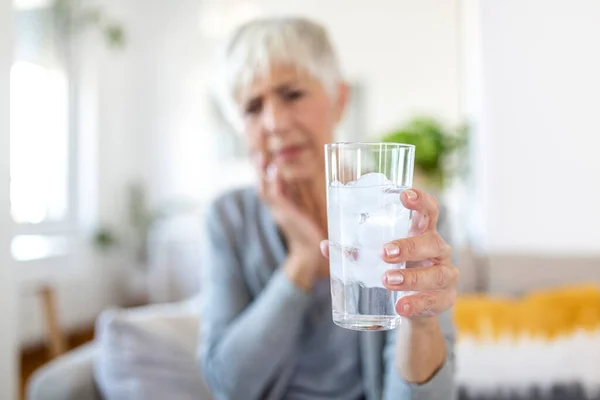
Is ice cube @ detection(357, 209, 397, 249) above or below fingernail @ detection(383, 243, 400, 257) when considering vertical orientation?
above

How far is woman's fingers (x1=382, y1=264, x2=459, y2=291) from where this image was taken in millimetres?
489

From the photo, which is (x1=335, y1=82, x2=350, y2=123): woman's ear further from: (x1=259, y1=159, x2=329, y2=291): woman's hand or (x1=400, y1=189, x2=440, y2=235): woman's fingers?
(x1=400, y1=189, x2=440, y2=235): woman's fingers

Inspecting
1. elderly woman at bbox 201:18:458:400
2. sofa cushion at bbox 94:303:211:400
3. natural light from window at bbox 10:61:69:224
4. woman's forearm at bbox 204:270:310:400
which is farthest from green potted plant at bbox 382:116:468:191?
natural light from window at bbox 10:61:69:224

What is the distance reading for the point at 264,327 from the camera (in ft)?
2.87

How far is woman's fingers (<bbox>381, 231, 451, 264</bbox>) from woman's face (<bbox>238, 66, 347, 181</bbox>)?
0.41 metres

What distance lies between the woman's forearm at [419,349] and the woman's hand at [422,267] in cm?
9

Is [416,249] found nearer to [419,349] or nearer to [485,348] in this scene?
[419,349]

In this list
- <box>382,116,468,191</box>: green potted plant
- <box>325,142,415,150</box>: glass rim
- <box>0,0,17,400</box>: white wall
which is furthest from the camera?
<box>382,116,468,191</box>: green potted plant

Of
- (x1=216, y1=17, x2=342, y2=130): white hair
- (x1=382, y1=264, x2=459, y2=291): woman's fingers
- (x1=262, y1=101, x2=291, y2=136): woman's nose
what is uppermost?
(x1=216, y1=17, x2=342, y2=130): white hair

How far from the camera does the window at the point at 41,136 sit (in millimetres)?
4227

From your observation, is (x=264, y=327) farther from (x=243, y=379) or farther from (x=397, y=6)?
(x=397, y=6)

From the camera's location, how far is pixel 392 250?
48 cm

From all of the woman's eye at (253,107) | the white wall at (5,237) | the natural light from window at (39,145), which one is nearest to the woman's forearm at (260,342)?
the woman's eye at (253,107)

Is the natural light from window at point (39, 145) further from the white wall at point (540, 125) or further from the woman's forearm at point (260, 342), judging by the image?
the woman's forearm at point (260, 342)
